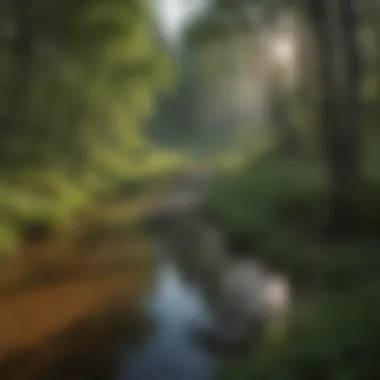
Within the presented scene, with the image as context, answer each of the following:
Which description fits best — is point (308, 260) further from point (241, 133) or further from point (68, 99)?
point (68, 99)

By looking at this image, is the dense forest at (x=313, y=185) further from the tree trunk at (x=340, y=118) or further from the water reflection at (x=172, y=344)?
the water reflection at (x=172, y=344)

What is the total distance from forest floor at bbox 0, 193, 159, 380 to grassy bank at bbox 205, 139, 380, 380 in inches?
37.6

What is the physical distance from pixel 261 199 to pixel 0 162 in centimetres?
323

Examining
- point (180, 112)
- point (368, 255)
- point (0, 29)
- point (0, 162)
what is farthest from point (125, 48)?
point (368, 255)

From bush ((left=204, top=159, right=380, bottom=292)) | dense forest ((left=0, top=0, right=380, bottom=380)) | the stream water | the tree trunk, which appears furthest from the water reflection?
the tree trunk

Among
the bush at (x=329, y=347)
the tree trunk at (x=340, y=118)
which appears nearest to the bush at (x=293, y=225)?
the tree trunk at (x=340, y=118)

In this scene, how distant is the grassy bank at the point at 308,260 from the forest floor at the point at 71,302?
0.96 m

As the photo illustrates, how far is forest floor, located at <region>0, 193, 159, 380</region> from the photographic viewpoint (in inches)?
156

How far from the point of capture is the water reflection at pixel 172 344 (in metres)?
3.85

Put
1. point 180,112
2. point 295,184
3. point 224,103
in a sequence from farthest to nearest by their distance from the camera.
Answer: point 180,112 → point 224,103 → point 295,184

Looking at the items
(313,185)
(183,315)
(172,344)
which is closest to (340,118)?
(313,185)

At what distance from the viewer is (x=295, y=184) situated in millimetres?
6684

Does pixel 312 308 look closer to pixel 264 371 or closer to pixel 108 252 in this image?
pixel 264 371

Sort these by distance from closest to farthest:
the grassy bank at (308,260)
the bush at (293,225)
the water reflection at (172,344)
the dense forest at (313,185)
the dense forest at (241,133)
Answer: the grassy bank at (308,260) → the dense forest at (313,185) → the water reflection at (172,344) → the dense forest at (241,133) → the bush at (293,225)
